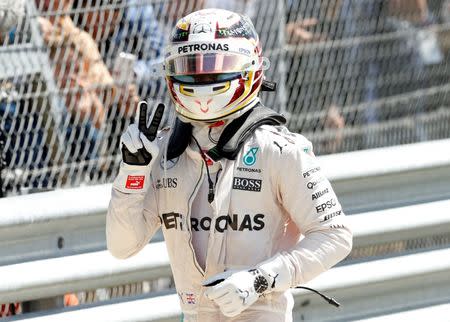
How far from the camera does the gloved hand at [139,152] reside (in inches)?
133

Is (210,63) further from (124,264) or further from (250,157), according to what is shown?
(124,264)

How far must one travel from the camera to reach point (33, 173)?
491 centimetres

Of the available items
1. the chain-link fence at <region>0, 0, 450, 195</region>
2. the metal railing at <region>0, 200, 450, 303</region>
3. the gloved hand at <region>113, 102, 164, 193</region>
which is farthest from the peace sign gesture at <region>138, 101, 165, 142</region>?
the chain-link fence at <region>0, 0, 450, 195</region>

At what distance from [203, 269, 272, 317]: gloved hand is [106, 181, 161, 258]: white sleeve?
341 millimetres

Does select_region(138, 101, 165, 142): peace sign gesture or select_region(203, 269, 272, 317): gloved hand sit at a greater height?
select_region(138, 101, 165, 142): peace sign gesture

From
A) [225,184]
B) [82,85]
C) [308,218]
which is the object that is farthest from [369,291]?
[82,85]

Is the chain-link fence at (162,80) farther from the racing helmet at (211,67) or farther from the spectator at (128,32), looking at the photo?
the racing helmet at (211,67)

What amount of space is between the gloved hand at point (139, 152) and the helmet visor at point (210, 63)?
195 millimetres

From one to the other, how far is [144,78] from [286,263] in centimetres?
205

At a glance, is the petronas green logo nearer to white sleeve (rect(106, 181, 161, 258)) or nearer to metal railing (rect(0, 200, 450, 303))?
white sleeve (rect(106, 181, 161, 258))

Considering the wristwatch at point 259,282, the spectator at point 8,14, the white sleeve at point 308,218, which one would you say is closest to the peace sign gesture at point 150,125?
the white sleeve at point 308,218

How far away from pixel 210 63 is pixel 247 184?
0.40 m

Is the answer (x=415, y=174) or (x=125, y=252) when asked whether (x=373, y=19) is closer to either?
(x=415, y=174)

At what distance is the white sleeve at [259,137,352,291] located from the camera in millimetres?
3434
